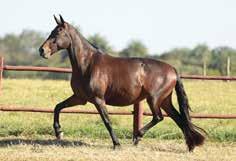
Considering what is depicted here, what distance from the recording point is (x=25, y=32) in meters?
91.0

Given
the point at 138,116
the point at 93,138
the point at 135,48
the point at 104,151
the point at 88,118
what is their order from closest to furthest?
the point at 104,151 < the point at 138,116 < the point at 93,138 < the point at 88,118 < the point at 135,48

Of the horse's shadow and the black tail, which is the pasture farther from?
the black tail

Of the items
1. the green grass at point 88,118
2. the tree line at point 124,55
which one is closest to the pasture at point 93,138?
the green grass at point 88,118

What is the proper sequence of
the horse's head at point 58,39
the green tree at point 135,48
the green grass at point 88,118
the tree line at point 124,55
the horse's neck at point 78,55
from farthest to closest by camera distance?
1. the green tree at point 135,48
2. the tree line at point 124,55
3. the green grass at point 88,118
4. the horse's neck at point 78,55
5. the horse's head at point 58,39

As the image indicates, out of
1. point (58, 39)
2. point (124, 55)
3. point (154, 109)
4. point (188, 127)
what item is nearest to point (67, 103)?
point (58, 39)

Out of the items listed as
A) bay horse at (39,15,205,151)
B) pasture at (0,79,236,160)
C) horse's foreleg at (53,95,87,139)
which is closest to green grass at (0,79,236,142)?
pasture at (0,79,236,160)

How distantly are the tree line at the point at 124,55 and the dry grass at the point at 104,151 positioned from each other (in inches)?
1103

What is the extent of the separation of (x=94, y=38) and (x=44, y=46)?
196ft

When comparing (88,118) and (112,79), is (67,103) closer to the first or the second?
(112,79)

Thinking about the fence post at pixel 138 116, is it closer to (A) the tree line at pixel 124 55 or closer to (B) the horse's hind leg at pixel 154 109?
(B) the horse's hind leg at pixel 154 109

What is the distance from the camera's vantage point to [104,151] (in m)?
8.69

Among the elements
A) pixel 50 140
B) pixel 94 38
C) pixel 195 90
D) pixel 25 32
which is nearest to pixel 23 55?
pixel 25 32

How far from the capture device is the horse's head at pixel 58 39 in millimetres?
9023

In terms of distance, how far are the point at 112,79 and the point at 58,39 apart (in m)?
1.08
